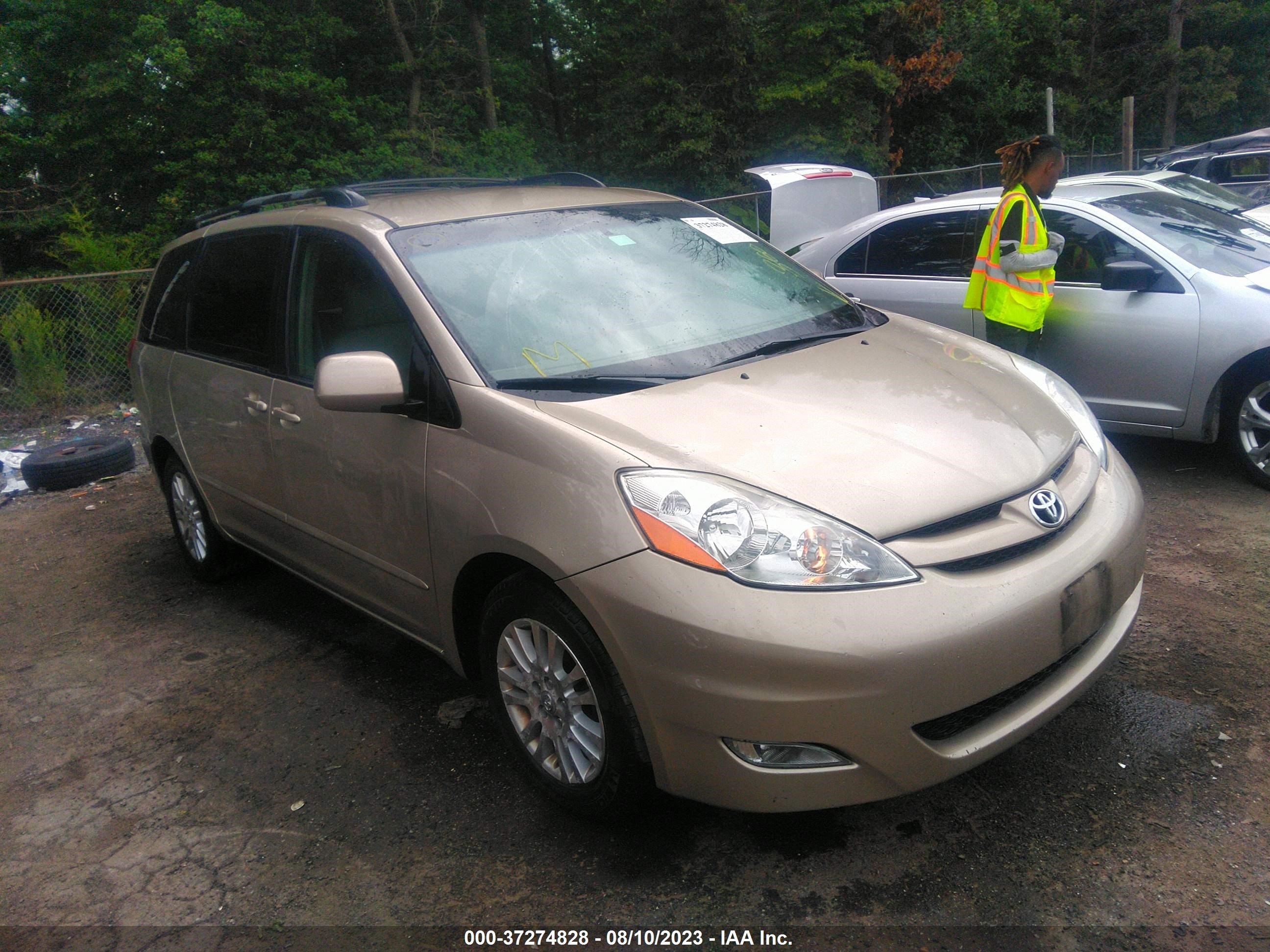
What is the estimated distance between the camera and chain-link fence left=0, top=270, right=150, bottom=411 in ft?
29.6

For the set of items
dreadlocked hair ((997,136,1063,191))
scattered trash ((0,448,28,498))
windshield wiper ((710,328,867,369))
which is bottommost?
scattered trash ((0,448,28,498))

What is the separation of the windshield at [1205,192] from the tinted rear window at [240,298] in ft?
17.9

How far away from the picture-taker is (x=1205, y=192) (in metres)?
6.88

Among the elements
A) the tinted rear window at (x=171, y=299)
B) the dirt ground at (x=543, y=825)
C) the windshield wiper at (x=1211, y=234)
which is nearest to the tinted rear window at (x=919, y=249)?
the windshield wiper at (x=1211, y=234)

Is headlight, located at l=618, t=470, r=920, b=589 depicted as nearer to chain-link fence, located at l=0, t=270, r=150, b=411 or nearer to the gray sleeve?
the gray sleeve

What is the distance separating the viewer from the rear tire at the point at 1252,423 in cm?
492

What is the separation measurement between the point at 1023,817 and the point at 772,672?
1.01 m

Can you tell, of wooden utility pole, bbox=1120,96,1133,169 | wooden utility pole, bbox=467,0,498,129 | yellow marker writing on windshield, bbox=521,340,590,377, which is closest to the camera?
yellow marker writing on windshield, bbox=521,340,590,377

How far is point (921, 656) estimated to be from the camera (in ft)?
7.41

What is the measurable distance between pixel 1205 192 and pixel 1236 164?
7.97m

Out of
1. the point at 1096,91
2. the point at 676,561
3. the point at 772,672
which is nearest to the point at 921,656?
the point at 772,672

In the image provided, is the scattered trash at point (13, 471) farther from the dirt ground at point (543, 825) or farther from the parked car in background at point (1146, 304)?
the parked car in background at point (1146, 304)

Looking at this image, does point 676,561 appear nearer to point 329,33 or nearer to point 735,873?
point 735,873

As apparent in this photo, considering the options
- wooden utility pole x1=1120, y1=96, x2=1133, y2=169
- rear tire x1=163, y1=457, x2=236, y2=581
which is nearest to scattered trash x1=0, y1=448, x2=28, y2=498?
rear tire x1=163, y1=457, x2=236, y2=581
